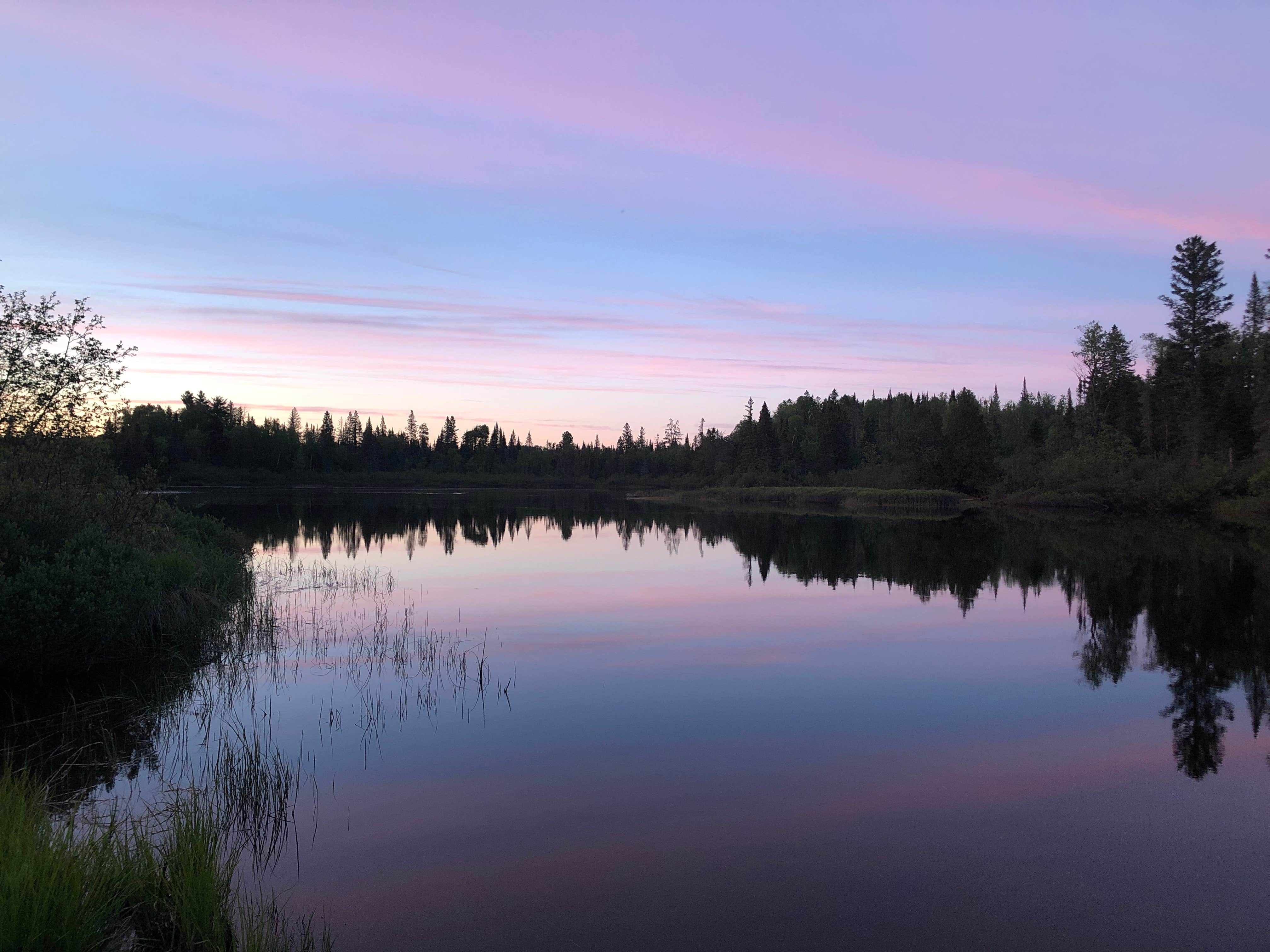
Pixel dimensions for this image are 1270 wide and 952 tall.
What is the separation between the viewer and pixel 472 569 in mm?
25719

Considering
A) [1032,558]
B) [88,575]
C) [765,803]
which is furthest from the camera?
[1032,558]

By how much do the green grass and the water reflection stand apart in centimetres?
877

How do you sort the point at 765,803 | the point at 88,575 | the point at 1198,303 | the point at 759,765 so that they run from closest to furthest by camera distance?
the point at 765,803 → the point at 759,765 → the point at 88,575 → the point at 1198,303

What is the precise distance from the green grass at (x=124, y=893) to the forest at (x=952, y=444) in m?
13.7

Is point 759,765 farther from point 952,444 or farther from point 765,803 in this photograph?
point 952,444

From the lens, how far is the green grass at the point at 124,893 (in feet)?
14.3

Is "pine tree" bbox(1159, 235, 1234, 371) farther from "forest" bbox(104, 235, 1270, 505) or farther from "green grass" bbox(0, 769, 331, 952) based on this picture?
"green grass" bbox(0, 769, 331, 952)

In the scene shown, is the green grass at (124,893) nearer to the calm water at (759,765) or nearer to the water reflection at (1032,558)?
the calm water at (759,765)

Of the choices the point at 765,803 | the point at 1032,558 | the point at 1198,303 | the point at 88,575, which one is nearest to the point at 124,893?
the point at 765,803

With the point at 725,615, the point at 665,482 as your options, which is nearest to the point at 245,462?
the point at 665,482

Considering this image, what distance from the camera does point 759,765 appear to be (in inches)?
340

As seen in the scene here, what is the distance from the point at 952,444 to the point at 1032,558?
48.8 meters

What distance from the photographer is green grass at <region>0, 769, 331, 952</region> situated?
4367 millimetres

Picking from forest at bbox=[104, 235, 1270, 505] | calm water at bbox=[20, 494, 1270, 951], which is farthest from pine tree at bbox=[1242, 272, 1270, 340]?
calm water at bbox=[20, 494, 1270, 951]
